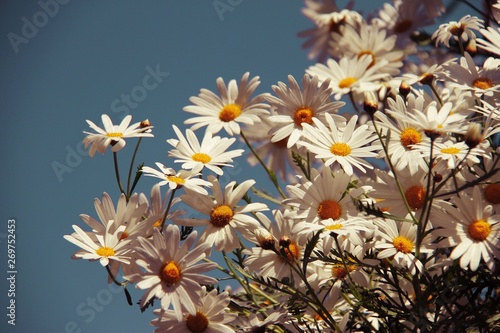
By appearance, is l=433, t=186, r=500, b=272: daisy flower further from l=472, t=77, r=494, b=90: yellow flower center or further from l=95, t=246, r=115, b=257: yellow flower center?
l=95, t=246, r=115, b=257: yellow flower center

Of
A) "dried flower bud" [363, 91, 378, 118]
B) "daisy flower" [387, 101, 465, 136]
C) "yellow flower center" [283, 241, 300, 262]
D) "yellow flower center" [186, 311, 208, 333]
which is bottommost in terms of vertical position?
"yellow flower center" [186, 311, 208, 333]

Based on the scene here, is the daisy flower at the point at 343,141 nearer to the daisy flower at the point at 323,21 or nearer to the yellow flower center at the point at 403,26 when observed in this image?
the daisy flower at the point at 323,21

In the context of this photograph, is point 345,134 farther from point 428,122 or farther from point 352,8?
point 352,8

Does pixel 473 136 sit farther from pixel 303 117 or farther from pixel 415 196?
pixel 303 117

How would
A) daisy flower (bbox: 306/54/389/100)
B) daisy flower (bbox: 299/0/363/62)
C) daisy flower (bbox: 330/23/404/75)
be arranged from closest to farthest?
daisy flower (bbox: 306/54/389/100) < daisy flower (bbox: 330/23/404/75) < daisy flower (bbox: 299/0/363/62)

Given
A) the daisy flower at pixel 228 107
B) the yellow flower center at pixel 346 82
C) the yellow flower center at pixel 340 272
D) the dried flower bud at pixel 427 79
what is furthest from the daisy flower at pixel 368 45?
the yellow flower center at pixel 340 272

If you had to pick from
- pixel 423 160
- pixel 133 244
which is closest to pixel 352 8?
pixel 423 160

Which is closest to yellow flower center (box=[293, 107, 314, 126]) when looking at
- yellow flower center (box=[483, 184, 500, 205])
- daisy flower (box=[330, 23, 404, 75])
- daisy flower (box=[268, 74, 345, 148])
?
daisy flower (box=[268, 74, 345, 148])
